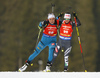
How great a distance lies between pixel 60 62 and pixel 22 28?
6926mm

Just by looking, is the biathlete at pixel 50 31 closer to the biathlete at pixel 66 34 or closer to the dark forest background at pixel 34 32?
the biathlete at pixel 66 34

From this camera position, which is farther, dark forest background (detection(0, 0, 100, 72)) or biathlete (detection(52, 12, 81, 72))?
dark forest background (detection(0, 0, 100, 72))

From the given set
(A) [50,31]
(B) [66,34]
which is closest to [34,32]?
(A) [50,31]

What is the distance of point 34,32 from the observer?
32250 mm

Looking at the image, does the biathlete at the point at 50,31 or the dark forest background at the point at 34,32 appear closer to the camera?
the biathlete at the point at 50,31

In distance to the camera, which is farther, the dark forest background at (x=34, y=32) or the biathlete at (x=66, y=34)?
the dark forest background at (x=34, y=32)

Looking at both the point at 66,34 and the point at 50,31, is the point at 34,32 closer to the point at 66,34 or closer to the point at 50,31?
the point at 50,31

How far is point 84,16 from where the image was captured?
31797 millimetres

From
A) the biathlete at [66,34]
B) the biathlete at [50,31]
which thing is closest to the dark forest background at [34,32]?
the biathlete at [50,31]

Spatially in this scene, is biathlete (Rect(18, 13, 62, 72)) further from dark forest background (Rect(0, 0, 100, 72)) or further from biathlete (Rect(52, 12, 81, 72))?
dark forest background (Rect(0, 0, 100, 72))

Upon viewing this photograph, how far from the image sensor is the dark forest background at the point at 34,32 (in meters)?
29.7

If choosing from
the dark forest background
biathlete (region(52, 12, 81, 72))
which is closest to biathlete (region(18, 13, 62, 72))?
biathlete (region(52, 12, 81, 72))

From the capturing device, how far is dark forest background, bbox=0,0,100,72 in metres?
29.7
